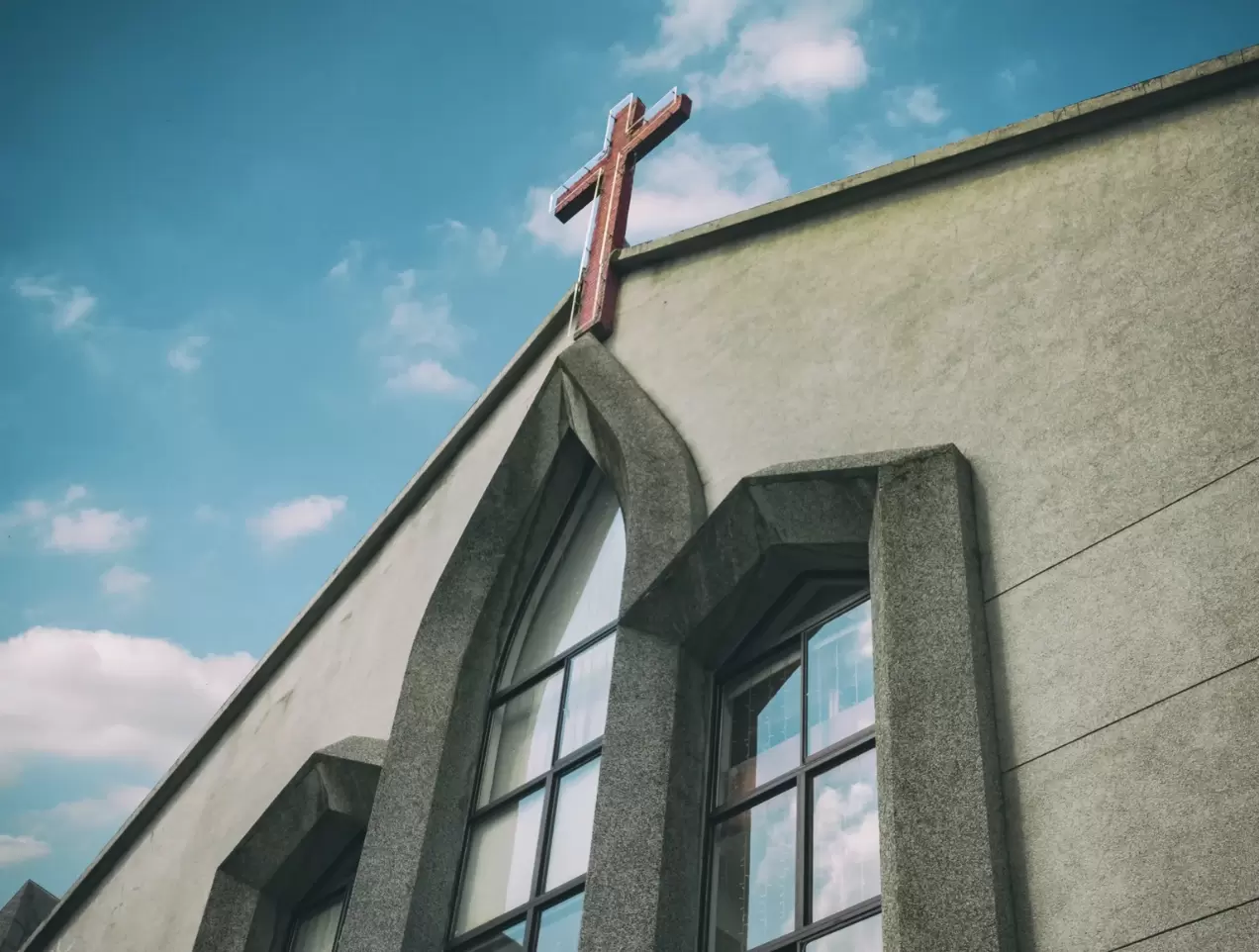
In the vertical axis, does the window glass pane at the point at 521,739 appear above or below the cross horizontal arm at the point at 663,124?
below

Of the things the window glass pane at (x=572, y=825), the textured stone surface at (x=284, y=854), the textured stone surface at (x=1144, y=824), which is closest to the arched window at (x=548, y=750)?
the window glass pane at (x=572, y=825)

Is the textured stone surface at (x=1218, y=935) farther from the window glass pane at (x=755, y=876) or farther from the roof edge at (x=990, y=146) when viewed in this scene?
the roof edge at (x=990, y=146)

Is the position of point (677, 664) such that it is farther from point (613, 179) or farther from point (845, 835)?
point (613, 179)

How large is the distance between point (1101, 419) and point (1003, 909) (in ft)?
5.83

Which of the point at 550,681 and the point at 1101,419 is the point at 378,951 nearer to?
the point at 550,681

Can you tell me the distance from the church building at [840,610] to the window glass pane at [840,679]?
0.7 inches

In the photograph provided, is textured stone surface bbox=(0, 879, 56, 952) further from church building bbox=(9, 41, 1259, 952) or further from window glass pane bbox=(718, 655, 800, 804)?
window glass pane bbox=(718, 655, 800, 804)

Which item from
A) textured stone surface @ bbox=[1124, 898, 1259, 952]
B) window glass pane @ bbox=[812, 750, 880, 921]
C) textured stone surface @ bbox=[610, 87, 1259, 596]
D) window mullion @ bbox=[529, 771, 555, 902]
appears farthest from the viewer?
window mullion @ bbox=[529, 771, 555, 902]

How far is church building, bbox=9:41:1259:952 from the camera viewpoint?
4207 millimetres

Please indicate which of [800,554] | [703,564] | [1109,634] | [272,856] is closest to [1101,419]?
[1109,634]

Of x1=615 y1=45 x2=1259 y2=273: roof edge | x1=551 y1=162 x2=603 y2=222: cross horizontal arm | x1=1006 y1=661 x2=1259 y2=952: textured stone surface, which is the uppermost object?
x1=551 y1=162 x2=603 y2=222: cross horizontal arm

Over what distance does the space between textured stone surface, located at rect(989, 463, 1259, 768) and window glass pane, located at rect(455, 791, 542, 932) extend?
2.95 m

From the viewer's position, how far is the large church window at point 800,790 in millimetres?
5129

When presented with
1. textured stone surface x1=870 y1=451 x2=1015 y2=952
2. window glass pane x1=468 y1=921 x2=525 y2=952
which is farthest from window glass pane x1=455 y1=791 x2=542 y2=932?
textured stone surface x1=870 y1=451 x2=1015 y2=952
